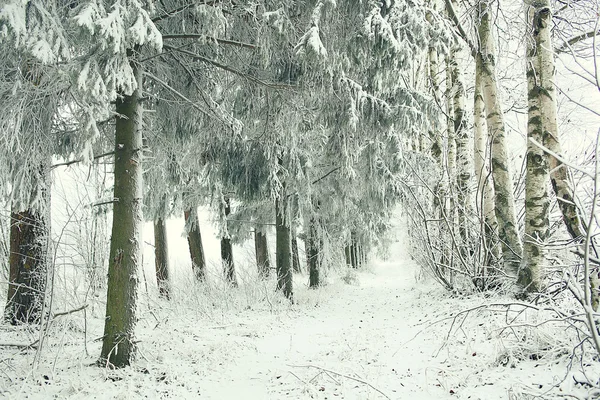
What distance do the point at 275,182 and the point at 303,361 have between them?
15.0ft

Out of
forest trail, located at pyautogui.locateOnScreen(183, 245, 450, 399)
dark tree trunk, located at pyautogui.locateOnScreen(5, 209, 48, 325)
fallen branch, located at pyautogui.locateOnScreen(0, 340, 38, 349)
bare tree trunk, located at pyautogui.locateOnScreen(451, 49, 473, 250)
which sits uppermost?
bare tree trunk, located at pyautogui.locateOnScreen(451, 49, 473, 250)

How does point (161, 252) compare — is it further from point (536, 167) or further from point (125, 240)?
point (536, 167)

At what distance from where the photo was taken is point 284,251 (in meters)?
10.2

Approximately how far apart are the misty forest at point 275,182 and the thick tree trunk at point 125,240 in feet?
0.08

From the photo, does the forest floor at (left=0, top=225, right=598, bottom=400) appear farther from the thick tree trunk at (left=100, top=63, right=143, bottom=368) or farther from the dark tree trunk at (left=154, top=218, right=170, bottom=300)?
the dark tree trunk at (left=154, top=218, right=170, bottom=300)

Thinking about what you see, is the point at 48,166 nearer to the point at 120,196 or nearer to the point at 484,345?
the point at 120,196

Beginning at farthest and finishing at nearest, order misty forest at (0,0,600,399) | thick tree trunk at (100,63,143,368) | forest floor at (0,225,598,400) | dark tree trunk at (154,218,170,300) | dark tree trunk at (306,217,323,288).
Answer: dark tree trunk at (306,217,323,288), dark tree trunk at (154,218,170,300), thick tree trunk at (100,63,143,368), misty forest at (0,0,600,399), forest floor at (0,225,598,400)

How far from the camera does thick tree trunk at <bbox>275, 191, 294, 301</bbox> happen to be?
32.7ft

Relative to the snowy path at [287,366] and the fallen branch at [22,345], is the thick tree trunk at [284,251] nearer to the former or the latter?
the snowy path at [287,366]

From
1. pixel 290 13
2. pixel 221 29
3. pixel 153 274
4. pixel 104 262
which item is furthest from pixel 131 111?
pixel 153 274

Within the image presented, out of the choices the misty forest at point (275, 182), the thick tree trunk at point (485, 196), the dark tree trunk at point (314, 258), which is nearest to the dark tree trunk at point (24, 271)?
the misty forest at point (275, 182)

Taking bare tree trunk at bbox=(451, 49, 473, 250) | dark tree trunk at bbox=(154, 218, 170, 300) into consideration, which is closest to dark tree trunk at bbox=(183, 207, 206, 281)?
dark tree trunk at bbox=(154, 218, 170, 300)

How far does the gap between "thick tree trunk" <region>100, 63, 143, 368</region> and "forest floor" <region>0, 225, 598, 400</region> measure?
0.88 feet

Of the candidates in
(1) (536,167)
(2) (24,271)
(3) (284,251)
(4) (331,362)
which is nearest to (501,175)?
(1) (536,167)
